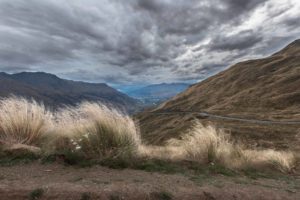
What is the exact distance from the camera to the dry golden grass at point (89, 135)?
25.0 feet

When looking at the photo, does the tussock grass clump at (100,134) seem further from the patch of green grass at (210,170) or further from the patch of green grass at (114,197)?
the patch of green grass at (114,197)

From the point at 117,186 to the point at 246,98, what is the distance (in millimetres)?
110562

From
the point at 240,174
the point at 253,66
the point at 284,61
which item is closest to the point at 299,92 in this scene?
the point at 284,61

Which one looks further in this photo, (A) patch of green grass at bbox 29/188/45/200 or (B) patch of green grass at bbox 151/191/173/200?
(B) patch of green grass at bbox 151/191/173/200

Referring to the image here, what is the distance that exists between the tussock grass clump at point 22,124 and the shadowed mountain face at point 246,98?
132 feet

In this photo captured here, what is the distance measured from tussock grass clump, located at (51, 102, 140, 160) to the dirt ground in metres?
0.63

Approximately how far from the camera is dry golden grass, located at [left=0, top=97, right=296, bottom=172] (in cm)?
761

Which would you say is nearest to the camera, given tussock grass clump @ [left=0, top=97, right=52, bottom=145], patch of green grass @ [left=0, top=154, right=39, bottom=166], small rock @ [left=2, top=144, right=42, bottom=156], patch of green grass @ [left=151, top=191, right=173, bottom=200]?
patch of green grass @ [left=151, top=191, right=173, bottom=200]

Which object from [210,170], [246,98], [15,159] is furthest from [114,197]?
[246,98]

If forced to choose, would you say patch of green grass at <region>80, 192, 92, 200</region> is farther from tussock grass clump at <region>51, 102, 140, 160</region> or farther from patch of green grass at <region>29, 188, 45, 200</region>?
tussock grass clump at <region>51, 102, 140, 160</region>

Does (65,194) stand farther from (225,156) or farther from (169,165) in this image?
(225,156)

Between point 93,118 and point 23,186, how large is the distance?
9.87 feet

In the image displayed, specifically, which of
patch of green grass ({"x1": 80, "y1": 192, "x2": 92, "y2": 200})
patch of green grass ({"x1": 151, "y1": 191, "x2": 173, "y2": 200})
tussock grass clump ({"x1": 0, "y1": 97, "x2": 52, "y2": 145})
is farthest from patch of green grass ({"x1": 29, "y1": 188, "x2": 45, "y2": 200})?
tussock grass clump ({"x1": 0, "y1": 97, "x2": 52, "y2": 145})

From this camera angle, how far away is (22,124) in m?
8.37
